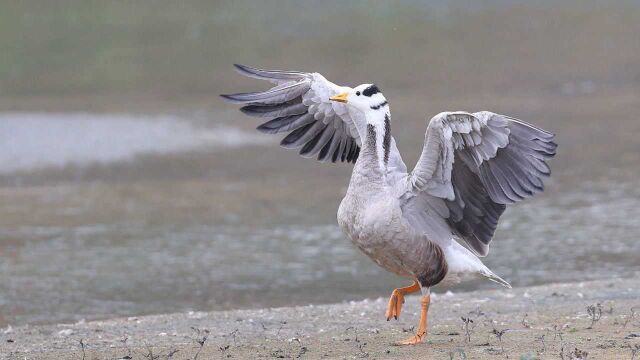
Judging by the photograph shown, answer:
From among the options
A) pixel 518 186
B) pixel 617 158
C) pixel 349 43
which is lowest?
pixel 518 186

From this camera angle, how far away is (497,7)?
28.9m

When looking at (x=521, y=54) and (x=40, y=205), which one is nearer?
(x=40, y=205)

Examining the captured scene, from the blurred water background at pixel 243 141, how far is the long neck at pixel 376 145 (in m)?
3.62

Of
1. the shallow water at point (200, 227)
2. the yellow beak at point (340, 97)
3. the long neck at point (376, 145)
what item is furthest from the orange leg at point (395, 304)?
the shallow water at point (200, 227)

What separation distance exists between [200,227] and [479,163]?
7.38 metres

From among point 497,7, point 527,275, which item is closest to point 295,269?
point 527,275

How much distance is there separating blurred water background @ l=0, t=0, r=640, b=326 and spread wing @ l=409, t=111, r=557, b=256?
3.70 meters

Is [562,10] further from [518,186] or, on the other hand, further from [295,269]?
[518,186]

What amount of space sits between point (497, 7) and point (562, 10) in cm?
159

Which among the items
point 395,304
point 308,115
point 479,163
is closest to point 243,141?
point 308,115

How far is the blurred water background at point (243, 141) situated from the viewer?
12.9 metres

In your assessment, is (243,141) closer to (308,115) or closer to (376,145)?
(308,115)

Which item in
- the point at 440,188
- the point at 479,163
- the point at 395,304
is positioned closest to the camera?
the point at 479,163

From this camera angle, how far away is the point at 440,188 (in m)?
8.41
